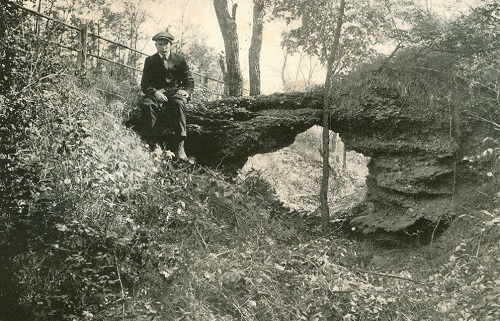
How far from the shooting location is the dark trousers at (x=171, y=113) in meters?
8.43

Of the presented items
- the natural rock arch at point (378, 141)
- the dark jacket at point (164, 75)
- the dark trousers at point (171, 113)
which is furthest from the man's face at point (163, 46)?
the natural rock arch at point (378, 141)

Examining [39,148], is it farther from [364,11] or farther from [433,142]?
[364,11]

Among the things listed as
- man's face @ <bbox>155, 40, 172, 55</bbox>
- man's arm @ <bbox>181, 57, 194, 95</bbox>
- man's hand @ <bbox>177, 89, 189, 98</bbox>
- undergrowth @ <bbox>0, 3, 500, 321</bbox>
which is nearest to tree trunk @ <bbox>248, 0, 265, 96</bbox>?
man's arm @ <bbox>181, 57, 194, 95</bbox>

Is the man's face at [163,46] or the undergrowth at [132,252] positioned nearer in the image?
the undergrowth at [132,252]

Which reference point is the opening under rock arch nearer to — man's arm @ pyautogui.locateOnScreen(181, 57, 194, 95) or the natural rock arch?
the natural rock arch

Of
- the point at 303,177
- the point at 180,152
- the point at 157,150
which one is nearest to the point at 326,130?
the point at 180,152

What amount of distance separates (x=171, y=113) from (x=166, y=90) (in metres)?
0.43

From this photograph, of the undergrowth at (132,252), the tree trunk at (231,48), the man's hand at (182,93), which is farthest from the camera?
the tree trunk at (231,48)

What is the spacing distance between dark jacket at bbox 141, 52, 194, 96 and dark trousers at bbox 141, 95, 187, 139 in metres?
0.20

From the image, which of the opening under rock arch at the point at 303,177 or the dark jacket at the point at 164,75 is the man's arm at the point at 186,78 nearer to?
the dark jacket at the point at 164,75

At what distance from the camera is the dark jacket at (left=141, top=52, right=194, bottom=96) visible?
334 inches

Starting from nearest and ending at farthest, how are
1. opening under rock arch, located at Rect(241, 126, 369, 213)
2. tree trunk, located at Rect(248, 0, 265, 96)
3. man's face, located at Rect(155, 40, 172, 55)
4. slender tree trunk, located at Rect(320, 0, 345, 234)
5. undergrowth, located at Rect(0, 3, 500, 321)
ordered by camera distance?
undergrowth, located at Rect(0, 3, 500, 321) < man's face, located at Rect(155, 40, 172, 55) < slender tree trunk, located at Rect(320, 0, 345, 234) < tree trunk, located at Rect(248, 0, 265, 96) < opening under rock arch, located at Rect(241, 126, 369, 213)

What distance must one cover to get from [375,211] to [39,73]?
627 centimetres

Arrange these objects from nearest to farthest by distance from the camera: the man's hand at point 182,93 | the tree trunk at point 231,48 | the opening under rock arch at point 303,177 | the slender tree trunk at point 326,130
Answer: the man's hand at point 182,93 < the slender tree trunk at point 326,130 < the tree trunk at point 231,48 < the opening under rock arch at point 303,177
